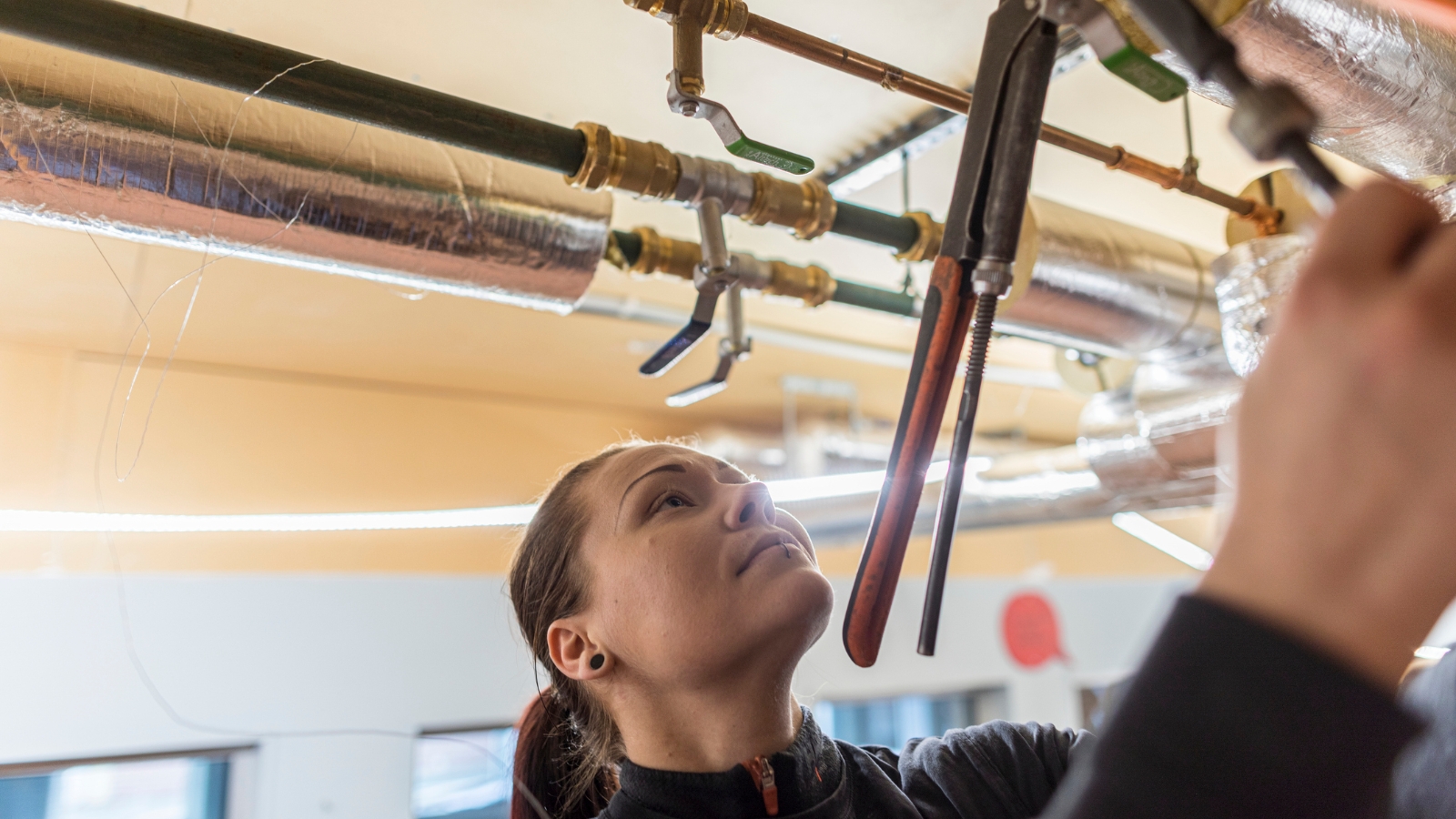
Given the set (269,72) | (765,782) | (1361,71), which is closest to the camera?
(269,72)

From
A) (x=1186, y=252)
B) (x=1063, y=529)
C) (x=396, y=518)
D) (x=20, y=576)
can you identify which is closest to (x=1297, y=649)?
(x=1186, y=252)

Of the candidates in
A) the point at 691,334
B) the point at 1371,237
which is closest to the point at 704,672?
the point at 691,334

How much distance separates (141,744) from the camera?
219cm

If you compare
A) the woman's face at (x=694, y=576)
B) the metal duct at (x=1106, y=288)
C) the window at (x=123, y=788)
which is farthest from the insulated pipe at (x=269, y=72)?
the window at (x=123, y=788)

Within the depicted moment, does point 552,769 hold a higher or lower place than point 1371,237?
lower

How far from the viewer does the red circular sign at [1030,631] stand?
411 cm

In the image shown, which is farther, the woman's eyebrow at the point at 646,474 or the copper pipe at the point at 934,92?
the woman's eyebrow at the point at 646,474

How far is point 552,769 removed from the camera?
3.62 ft

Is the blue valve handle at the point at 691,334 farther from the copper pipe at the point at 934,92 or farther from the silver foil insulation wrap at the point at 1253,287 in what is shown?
the silver foil insulation wrap at the point at 1253,287

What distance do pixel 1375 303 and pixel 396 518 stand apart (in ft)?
9.04

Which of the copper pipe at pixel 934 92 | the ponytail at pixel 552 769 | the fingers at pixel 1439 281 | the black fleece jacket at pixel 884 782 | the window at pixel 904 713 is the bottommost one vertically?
the window at pixel 904 713

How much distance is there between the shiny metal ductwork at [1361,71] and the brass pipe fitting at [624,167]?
1.38ft

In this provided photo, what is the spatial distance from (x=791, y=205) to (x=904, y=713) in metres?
3.39

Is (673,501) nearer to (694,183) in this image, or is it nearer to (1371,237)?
(694,183)
